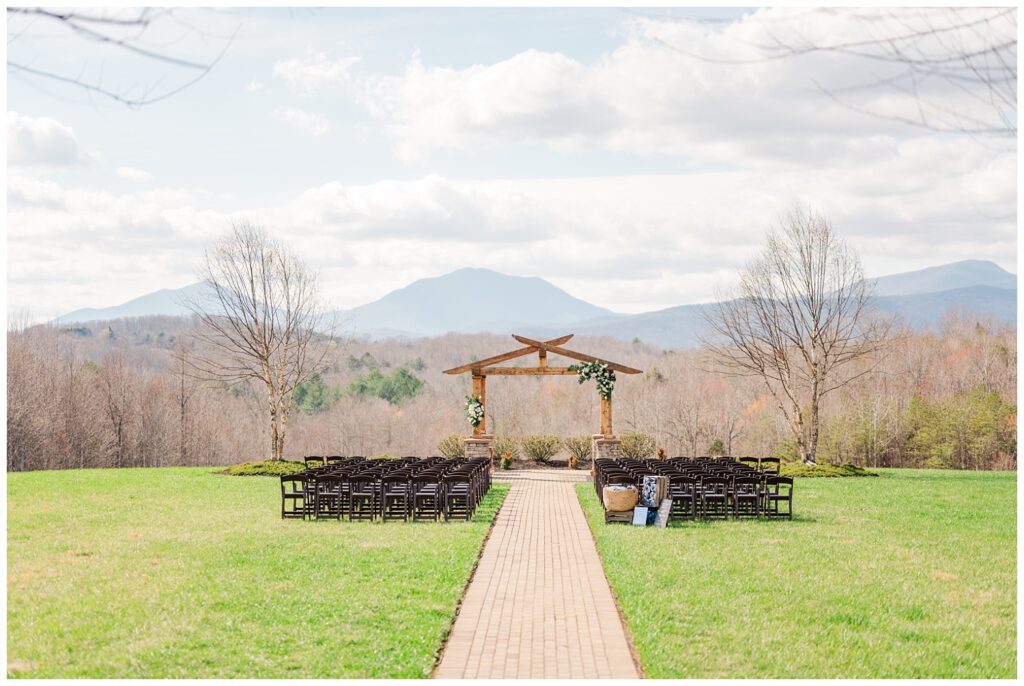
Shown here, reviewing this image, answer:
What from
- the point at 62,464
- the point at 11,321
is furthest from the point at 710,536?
the point at 11,321

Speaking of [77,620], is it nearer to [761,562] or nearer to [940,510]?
[761,562]

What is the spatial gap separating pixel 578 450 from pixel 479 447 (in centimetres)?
412

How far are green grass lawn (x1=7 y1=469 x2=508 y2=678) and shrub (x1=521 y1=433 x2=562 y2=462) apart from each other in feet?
47.8

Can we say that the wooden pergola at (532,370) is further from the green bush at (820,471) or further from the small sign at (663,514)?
the small sign at (663,514)

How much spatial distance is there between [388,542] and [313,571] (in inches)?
102

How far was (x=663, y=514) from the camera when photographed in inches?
615

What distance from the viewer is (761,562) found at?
11930 mm

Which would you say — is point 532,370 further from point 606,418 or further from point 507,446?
point 507,446

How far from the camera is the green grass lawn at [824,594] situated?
24.6 ft

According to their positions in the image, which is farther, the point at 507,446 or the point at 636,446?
the point at 507,446

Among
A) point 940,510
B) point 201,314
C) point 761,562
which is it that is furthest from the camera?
point 201,314

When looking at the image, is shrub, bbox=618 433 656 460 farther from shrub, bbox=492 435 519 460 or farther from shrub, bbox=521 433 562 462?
shrub, bbox=492 435 519 460

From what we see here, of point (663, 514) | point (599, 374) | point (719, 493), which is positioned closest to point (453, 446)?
point (599, 374)

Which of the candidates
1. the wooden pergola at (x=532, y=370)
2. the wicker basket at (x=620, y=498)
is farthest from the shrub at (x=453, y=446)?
the wicker basket at (x=620, y=498)
